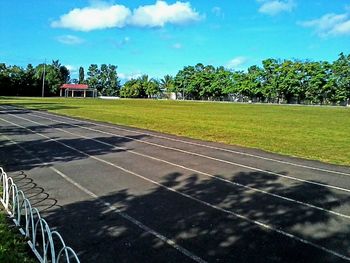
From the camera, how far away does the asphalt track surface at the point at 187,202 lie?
5.83 metres

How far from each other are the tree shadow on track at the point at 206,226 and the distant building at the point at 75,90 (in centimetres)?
12558

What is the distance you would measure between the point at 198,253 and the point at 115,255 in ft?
3.91

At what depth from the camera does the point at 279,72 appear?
103 meters

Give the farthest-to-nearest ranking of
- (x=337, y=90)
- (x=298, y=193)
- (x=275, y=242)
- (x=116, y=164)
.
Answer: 1. (x=337, y=90)
2. (x=116, y=164)
3. (x=298, y=193)
4. (x=275, y=242)

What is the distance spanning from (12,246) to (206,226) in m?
3.10

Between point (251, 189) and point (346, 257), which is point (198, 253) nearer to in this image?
point (346, 257)

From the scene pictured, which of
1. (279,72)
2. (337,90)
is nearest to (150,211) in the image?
(337,90)

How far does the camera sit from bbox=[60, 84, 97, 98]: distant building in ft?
423

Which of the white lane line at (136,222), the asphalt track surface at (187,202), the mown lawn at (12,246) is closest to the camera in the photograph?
the mown lawn at (12,246)

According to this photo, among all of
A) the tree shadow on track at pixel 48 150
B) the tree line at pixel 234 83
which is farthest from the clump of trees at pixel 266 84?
the tree shadow on track at pixel 48 150

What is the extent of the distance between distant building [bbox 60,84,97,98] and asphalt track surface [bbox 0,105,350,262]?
118m

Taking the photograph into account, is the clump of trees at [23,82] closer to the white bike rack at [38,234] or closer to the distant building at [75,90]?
the distant building at [75,90]

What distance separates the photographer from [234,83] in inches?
4621

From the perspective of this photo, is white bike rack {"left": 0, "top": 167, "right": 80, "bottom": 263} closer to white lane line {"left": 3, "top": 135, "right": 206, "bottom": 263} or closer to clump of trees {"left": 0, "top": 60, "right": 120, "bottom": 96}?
white lane line {"left": 3, "top": 135, "right": 206, "bottom": 263}
